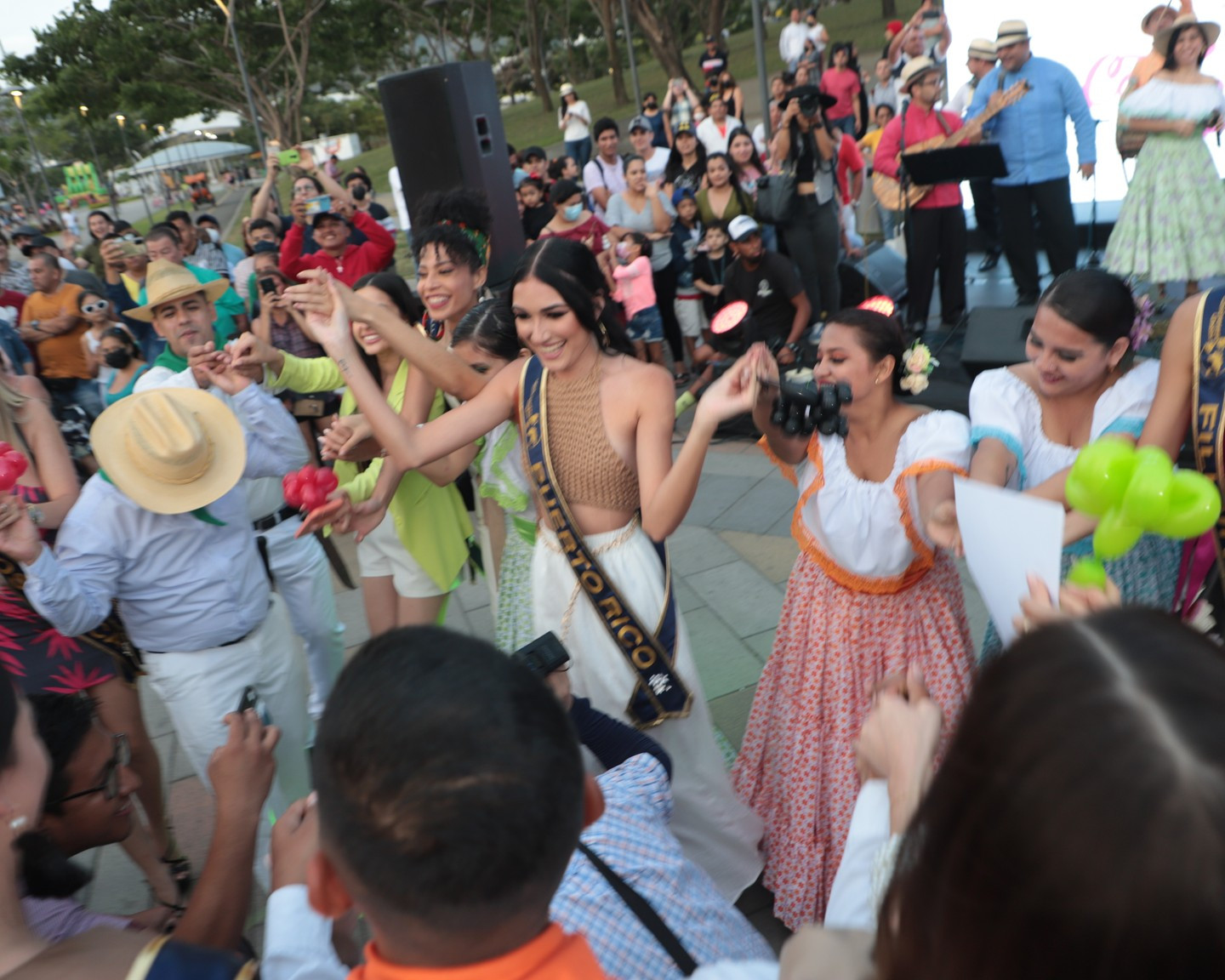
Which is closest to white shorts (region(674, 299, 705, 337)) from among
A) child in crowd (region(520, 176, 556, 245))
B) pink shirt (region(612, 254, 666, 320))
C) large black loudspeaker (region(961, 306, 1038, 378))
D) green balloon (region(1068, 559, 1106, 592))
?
pink shirt (region(612, 254, 666, 320))

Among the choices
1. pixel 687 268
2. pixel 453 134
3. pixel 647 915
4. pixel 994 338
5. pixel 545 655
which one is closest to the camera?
pixel 647 915

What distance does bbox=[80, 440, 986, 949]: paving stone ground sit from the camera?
3.19 m

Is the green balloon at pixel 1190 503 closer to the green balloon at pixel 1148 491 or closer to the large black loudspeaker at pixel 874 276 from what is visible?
the green balloon at pixel 1148 491

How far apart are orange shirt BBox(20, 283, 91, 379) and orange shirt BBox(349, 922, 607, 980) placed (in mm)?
6609

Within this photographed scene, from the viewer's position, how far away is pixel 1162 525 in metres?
1.67

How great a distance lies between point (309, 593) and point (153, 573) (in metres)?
0.92

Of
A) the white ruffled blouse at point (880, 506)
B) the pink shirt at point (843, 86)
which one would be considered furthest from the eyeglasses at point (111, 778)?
the pink shirt at point (843, 86)

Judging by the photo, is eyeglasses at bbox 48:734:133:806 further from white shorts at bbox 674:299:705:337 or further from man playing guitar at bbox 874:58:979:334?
man playing guitar at bbox 874:58:979:334

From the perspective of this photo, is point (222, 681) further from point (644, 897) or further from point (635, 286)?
point (635, 286)

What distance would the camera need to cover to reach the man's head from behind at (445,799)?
0.93 m

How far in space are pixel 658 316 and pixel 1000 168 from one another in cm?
266

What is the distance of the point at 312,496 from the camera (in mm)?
2641

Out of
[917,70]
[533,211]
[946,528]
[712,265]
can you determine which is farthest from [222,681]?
[533,211]

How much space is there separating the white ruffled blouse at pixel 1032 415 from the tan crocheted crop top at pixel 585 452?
925mm
